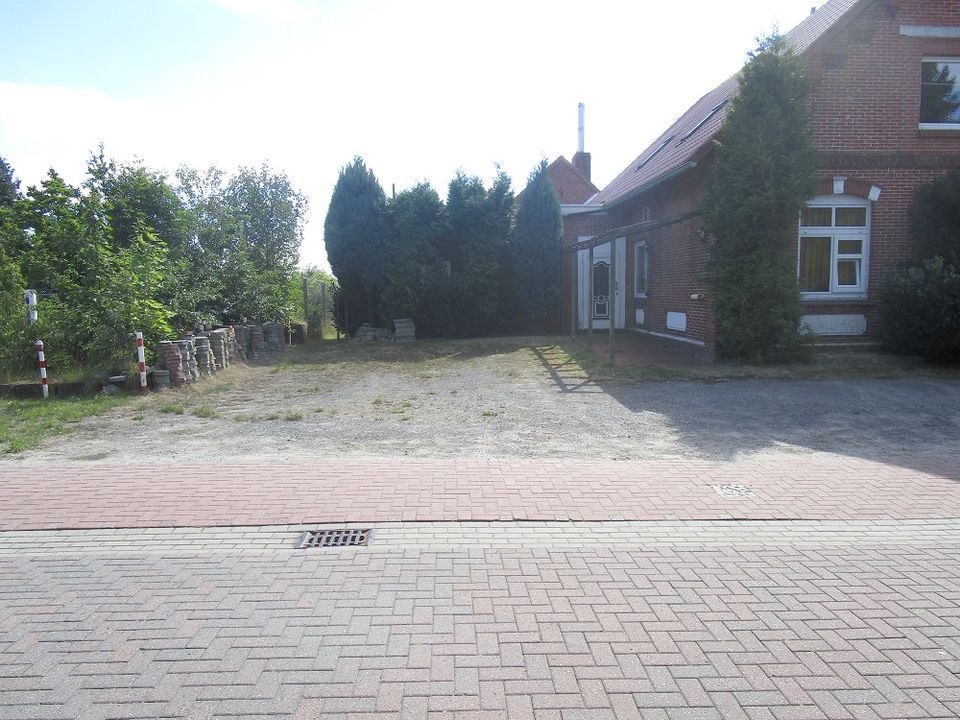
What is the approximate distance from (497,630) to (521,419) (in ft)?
18.4

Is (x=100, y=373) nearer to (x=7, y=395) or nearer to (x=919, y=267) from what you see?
(x=7, y=395)

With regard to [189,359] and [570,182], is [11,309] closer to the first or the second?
[189,359]

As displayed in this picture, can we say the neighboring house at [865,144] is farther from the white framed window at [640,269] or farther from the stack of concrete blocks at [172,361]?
the stack of concrete blocks at [172,361]

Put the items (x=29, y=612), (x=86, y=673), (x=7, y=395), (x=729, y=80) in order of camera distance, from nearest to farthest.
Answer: (x=86, y=673) → (x=29, y=612) → (x=7, y=395) → (x=729, y=80)

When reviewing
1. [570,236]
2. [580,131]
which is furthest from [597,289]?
[580,131]

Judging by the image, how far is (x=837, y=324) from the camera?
45.1ft

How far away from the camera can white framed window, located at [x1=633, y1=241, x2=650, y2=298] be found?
19125mm

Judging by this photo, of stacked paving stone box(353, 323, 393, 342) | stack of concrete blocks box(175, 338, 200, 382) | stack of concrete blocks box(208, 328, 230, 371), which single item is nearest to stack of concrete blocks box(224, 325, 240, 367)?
stack of concrete blocks box(208, 328, 230, 371)

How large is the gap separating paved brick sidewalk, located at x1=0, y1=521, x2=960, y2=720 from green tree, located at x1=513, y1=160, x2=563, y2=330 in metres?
15.9

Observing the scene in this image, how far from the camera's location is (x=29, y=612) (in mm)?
4039

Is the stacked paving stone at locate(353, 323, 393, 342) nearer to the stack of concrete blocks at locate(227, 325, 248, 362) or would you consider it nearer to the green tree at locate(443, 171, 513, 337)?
the green tree at locate(443, 171, 513, 337)

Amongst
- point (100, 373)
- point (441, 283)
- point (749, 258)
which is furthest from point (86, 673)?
point (441, 283)

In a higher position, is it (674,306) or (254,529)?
(674,306)

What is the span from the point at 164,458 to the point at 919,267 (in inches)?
534
